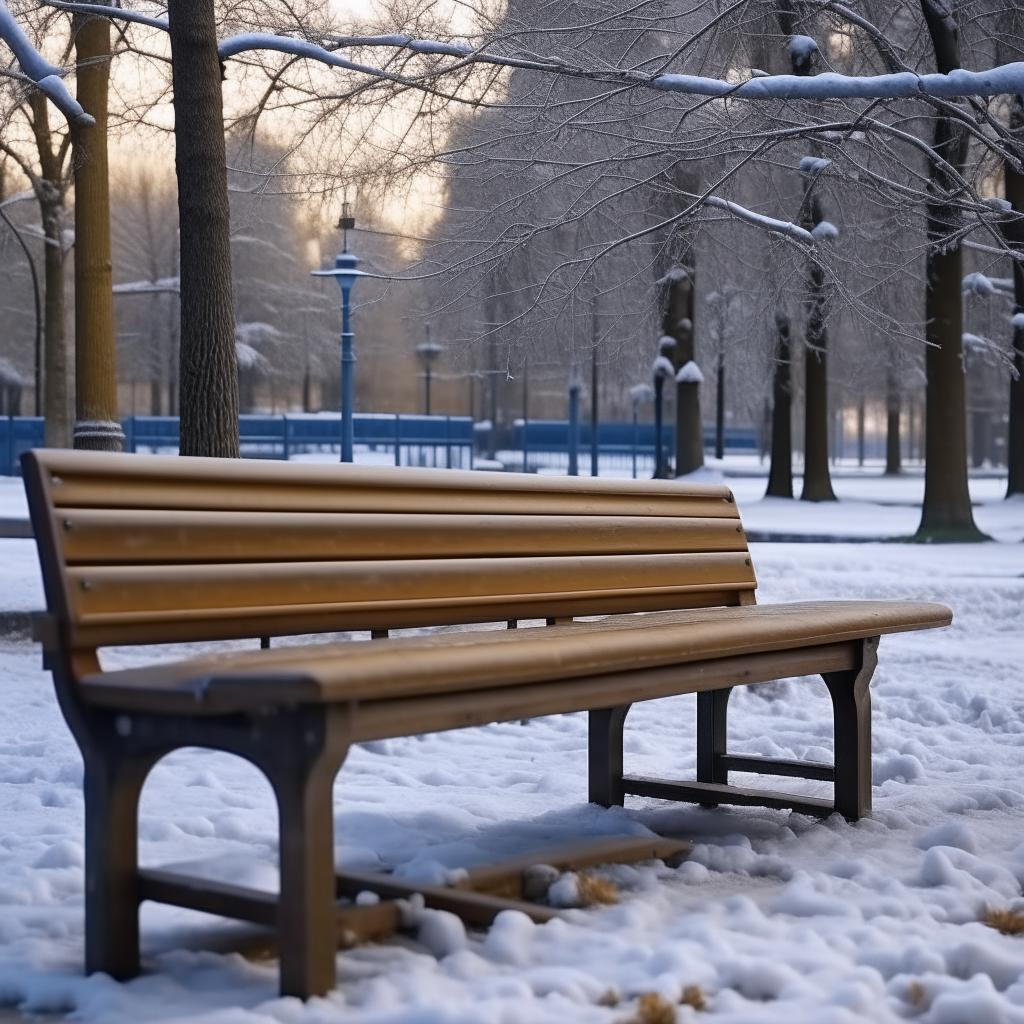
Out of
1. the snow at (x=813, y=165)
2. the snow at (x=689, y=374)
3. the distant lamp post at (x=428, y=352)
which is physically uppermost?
the snow at (x=813, y=165)

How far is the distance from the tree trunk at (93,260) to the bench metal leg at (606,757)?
8.02 m

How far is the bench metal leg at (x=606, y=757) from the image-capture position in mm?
4684

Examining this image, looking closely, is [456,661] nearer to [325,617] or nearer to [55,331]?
[325,617]

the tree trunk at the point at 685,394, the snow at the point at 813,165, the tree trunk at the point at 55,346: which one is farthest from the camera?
the tree trunk at the point at 685,394

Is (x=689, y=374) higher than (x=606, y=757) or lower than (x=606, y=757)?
higher

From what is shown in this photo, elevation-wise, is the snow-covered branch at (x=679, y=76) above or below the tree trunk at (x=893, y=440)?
above

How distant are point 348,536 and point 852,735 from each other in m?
1.72

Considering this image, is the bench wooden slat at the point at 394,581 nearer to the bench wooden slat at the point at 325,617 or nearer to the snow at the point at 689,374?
the bench wooden slat at the point at 325,617

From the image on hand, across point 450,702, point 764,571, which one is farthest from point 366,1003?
point 764,571

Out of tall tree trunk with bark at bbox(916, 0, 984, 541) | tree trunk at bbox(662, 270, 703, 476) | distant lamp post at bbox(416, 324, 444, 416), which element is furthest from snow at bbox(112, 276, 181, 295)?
tall tree trunk with bark at bbox(916, 0, 984, 541)

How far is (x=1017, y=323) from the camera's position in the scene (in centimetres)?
1861

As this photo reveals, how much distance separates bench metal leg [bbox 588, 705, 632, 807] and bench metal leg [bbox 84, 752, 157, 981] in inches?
75.0

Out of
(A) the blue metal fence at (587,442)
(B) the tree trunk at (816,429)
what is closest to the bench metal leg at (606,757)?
(B) the tree trunk at (816,429)

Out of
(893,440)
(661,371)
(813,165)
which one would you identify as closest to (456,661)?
(813,165)
